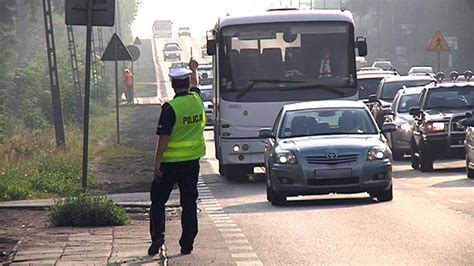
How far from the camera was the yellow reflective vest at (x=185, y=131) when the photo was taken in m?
14.0

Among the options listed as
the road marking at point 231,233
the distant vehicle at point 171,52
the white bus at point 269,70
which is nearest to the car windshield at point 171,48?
the distant vehicle at point 171,52

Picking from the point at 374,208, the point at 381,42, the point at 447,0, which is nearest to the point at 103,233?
the point at 374,208

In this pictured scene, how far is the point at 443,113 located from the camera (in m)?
28.0

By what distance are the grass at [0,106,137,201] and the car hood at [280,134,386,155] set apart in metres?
3.48

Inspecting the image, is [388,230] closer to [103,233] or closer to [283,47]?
[103,233]

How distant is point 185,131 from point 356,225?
3.22 metres

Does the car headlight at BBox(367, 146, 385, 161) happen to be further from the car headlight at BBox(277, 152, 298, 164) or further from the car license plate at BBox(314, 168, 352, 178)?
the car headlight at BBox(277, 152, 298, 164)

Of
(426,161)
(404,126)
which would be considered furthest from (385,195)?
(404,126)

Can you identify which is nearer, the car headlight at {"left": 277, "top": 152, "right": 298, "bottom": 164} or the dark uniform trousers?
the dark uniform trousers

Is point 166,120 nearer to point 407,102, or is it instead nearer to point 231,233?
point 231,233

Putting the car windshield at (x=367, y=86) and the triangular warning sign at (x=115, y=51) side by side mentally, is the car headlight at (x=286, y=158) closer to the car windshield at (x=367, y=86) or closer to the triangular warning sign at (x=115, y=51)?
the triangular warning sign at (x=115, y=51)

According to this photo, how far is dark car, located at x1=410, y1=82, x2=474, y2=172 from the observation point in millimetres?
27344

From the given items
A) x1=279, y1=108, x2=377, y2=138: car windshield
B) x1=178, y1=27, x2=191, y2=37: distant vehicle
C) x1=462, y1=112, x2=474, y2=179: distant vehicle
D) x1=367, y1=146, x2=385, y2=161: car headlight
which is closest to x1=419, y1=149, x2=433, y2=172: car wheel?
x1=462, y1=112, x2=474, y2=179: distant vehicle

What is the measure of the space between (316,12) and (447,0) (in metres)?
57.1
